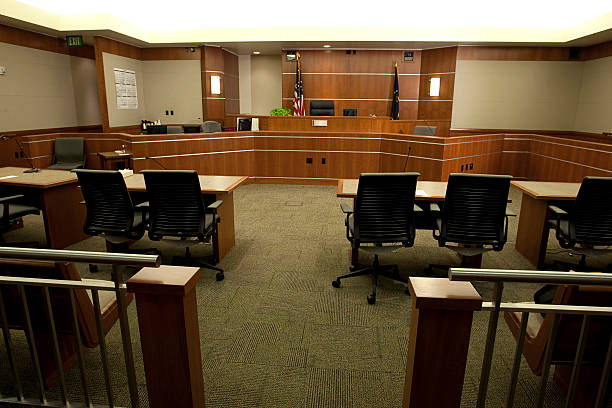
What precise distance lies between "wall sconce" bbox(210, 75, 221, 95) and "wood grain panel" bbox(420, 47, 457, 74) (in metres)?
5.41

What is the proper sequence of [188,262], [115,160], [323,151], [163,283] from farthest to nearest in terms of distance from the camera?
[323,151]
[115,160]
[188,262]
[163,283]

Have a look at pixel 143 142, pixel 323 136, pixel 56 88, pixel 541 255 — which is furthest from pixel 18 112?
pixel 541 255

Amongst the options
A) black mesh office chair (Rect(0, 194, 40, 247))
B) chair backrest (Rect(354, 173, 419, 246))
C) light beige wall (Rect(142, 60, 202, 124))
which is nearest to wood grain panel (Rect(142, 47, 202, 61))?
light beige wall (Rect(142, 60, 202, 124))

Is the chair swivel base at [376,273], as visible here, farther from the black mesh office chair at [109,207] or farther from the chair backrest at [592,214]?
the black mesh office chair at [109,207]

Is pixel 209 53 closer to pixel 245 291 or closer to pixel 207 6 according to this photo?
pixel 207 6

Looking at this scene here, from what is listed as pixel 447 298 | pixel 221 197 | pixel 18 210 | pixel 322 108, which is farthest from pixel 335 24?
pixel 447 298

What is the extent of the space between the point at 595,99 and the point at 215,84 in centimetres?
917

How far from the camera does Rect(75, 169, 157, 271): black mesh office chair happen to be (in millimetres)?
3359

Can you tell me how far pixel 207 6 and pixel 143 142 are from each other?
4.73m

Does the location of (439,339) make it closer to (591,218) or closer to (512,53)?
(591,218)

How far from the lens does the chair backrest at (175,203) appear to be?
325 cm

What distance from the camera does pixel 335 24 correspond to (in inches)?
380

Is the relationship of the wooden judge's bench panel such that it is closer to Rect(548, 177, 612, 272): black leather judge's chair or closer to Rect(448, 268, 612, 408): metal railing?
Rect(548, 177, 612, 272): black leather judge's chair

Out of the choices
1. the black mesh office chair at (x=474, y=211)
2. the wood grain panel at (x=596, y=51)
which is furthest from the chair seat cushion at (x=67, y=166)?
the wood grain panel at (x=596, y=51)
